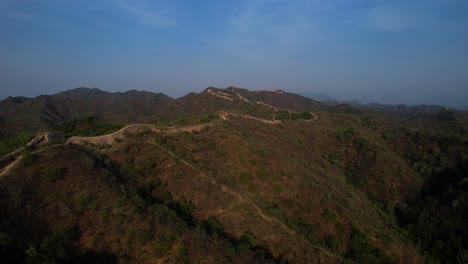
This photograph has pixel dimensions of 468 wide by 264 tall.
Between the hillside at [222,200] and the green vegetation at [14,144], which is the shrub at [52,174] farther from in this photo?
the green vegetation at [14,144]

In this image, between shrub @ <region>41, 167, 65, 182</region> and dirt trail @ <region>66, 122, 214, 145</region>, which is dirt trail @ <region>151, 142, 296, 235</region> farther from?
shrub @ <region>41, 167, 65, 182</region>

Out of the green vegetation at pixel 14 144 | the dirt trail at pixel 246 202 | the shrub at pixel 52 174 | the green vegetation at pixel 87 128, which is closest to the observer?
the shrub at pixel 52 174

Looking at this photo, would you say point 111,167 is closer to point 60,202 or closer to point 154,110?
point 60,202

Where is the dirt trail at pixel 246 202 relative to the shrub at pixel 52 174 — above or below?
below

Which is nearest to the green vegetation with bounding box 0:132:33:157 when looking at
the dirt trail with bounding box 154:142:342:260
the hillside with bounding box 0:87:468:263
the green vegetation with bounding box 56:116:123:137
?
the hillside with bounding box 0:87:468:263

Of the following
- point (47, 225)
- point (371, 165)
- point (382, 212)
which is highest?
point (47, 225)

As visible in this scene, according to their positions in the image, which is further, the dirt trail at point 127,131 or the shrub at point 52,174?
the dirt trail at point 127,131

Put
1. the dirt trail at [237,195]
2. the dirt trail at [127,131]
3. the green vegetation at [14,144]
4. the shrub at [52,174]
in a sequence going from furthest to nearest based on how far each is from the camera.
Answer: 1. the dirt trail at [127,131]
2. the green vegetation at [14,144]
3. the dirt trail at [237,195]
4. the shrub at [52,174]

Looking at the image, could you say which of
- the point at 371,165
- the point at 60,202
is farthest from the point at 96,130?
the point at 371,165

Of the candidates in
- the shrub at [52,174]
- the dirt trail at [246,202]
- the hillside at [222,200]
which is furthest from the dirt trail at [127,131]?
the shrub at [52,174]

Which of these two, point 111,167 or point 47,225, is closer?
point 47,225
